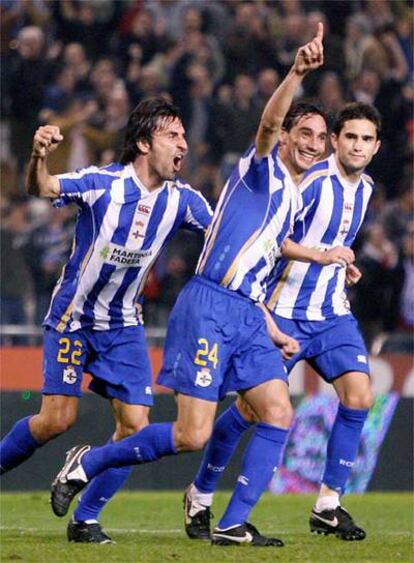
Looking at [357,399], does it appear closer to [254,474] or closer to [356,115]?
[254,474]

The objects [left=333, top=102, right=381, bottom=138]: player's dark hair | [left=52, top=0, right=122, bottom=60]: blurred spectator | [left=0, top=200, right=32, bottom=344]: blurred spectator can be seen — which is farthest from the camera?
[left=52, top=0, right=122, bottom=60]: blurred spectator

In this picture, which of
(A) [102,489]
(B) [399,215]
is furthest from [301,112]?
(B) [399,215]

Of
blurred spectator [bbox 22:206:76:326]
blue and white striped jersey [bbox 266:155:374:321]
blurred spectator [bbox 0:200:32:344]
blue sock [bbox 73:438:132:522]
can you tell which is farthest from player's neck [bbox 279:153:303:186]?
blurred spectator [bbox 0:200:32:344]

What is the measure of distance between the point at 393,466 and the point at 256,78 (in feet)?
16.7

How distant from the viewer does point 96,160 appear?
1599 cm

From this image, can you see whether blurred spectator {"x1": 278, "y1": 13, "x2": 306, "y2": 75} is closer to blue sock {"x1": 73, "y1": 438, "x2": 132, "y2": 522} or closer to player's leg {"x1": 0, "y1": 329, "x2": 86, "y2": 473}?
player's leg {"x1": 0, "y1": 329, "x2": 86, "y2": 473}

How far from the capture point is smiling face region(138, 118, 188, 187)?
8492 millimetres

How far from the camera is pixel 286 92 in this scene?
Result: 7578mm

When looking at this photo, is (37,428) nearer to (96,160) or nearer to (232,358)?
(232,358)

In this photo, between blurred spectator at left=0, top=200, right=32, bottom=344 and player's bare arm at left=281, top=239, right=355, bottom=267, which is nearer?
player's bare arm at left=281, top=239, right=355, bottom=267

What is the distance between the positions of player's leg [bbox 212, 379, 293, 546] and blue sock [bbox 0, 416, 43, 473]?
128cm

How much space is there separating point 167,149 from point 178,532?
2.45 meters

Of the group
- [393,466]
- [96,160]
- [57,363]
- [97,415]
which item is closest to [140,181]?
[57,363]

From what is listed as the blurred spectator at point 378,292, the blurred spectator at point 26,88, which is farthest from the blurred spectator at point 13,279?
the blurred spectator at point 378,292
